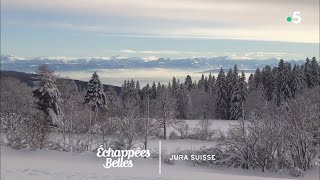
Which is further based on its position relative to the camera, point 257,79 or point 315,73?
point 257,79

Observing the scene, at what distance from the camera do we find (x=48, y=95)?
116 ft

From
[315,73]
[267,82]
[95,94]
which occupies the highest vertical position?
[315,73]

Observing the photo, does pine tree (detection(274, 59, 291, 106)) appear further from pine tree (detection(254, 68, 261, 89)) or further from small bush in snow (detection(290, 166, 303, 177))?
small bush in snow (detection(290, 166, 303, 177))

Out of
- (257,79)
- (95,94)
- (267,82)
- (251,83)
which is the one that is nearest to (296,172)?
(95,94)

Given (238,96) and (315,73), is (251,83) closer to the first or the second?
(238,96)

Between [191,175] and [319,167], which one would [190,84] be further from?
[191,175]

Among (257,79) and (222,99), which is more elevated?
(257,79)

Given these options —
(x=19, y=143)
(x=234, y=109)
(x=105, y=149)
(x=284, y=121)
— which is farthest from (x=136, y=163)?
(x=234, y=109)

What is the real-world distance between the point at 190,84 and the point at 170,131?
33427 millimetres

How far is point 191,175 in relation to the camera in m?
16.7

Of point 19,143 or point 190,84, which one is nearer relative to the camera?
point 19,143

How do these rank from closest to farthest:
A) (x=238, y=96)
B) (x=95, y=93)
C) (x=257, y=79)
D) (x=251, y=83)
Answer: (x=95, y=93) < (x=257, y=79) < (x=238, y=96) < (x=251, y=83)

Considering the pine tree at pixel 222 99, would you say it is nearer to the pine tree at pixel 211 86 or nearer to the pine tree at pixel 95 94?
the pine tree at pixel 211 86

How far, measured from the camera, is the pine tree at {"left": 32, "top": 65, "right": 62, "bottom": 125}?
111 ft
